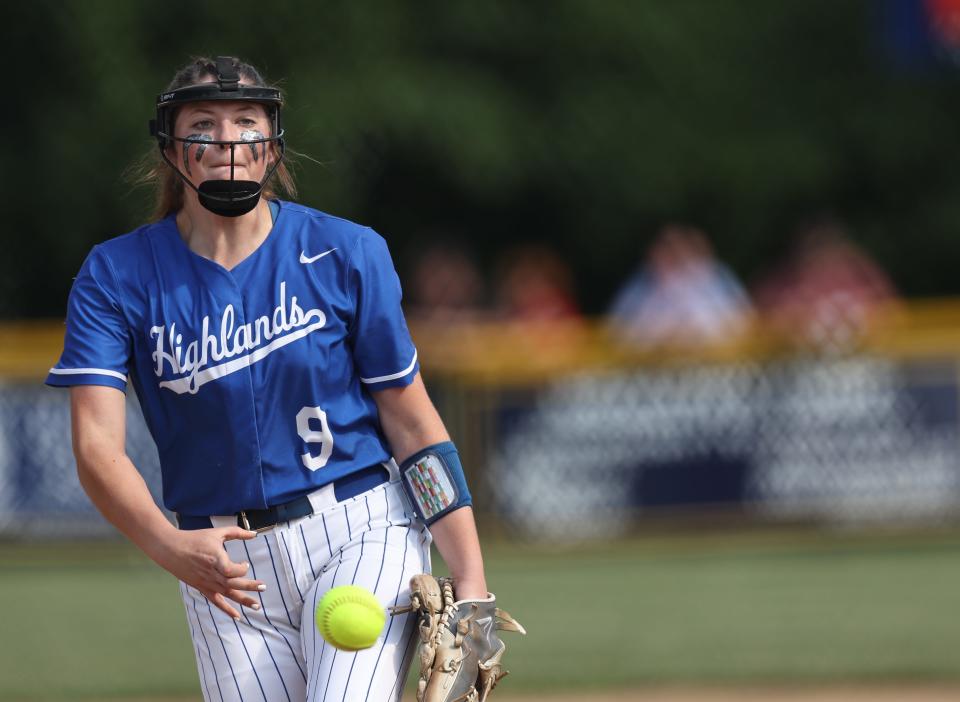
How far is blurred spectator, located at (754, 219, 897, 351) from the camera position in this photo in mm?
11086

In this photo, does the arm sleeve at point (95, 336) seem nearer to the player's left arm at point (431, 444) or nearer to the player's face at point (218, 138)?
the player's face at point (218, 138)

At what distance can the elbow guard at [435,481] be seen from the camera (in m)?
3.51

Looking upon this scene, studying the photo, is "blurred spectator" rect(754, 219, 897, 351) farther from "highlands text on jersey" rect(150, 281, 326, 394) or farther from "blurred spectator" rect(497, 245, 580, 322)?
"highlands text on jersey" rect(150, 281, 326, 394)

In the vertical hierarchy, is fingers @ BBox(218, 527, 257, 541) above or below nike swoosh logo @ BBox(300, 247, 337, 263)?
below

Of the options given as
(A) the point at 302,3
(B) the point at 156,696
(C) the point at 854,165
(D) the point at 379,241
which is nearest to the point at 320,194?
(A) the point at 302,3

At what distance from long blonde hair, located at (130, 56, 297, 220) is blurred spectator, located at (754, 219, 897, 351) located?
7.66m

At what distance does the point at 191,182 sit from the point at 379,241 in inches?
16.7

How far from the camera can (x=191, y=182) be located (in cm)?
348

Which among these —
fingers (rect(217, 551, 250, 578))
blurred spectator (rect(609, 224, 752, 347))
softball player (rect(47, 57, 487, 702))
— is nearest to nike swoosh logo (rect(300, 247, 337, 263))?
softball player (rect(47, 57, 487, 702))

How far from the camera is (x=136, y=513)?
331cm

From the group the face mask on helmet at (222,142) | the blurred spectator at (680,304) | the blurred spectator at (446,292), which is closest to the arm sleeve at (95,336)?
the face mask on helmet at (222,142)

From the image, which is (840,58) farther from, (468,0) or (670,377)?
(670,377)

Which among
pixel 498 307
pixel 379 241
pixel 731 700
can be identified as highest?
pixel 498 307

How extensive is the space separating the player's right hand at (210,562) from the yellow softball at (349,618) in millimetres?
150
